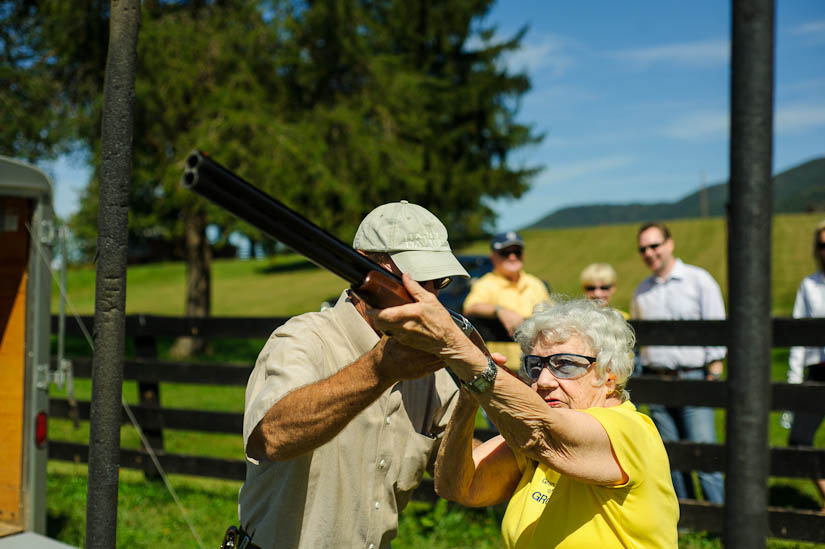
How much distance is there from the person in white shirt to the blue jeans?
22.9 inches

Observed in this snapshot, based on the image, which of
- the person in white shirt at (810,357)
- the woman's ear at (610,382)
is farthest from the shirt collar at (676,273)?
the woman's ear at (610,382)

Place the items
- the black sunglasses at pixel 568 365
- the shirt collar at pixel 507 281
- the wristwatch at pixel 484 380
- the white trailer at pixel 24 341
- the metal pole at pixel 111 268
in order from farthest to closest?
the shirt collar at pixel 507 281 → the white trailer at pixel 24 341 → the black sunglasses at pixel 568 365 → the metal pole at pixel 111 268 → the wristwatch at pixel 484 380

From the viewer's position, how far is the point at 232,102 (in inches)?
592

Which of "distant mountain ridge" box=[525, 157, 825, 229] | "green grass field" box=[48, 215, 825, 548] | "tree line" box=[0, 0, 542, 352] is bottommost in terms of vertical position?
"green grass field" box=[48, 215, 825, 548]

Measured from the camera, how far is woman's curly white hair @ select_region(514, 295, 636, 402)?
2.57 metres

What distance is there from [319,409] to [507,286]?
4229mm

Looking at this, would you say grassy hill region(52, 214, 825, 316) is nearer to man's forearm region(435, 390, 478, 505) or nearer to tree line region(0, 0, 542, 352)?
tree line region(0, 0, 542, 352)

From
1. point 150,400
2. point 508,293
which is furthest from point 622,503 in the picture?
point 150,400

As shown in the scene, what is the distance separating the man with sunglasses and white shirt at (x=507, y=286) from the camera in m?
6.06

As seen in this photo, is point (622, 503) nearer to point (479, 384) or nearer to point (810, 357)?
point (479, 384)

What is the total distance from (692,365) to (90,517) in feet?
15.0

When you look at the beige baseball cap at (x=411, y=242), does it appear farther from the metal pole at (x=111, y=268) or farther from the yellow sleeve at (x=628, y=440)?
the metal pole at (x=111, y=268)

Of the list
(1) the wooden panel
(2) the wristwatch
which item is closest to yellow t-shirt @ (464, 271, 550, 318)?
(1) the wooden panel

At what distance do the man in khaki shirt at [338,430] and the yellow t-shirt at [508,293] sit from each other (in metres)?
3.24
